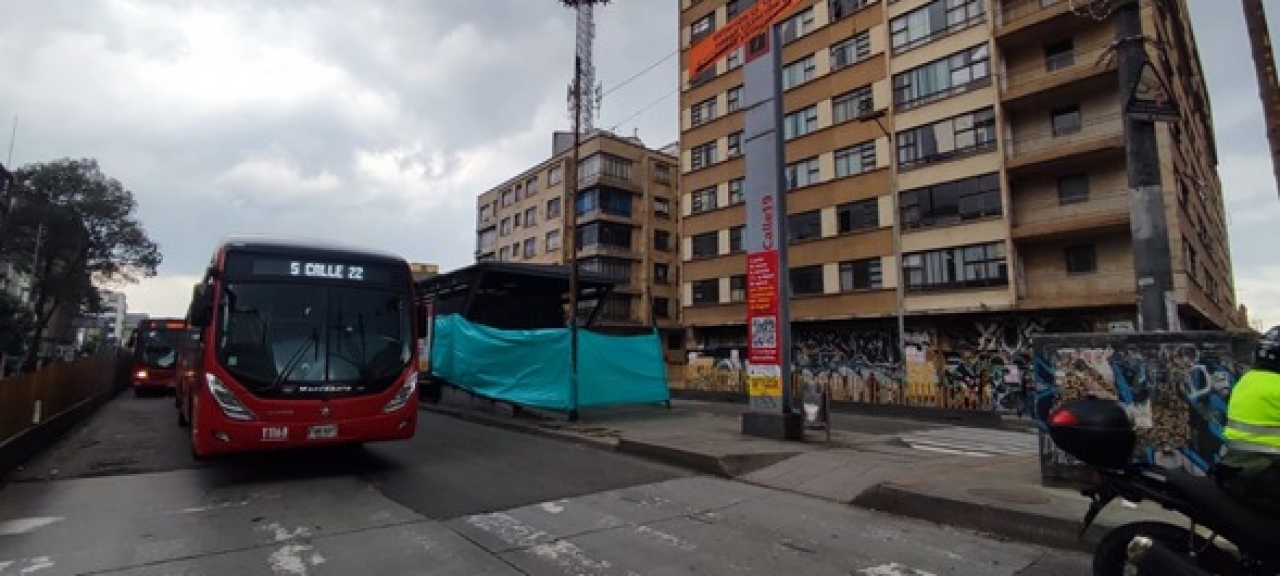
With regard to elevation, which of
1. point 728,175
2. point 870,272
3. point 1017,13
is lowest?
point 870,272

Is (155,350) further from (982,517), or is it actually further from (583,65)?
(982,517)

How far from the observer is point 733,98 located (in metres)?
39.2

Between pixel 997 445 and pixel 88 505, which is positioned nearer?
pixel 88 505

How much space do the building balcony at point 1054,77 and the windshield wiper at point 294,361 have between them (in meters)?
27.1

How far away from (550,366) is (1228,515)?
1203cm

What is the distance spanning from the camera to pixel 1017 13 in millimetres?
27281

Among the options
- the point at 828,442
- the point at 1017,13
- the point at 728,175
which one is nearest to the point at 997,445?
the point at 828,442

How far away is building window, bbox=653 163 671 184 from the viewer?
58250 millimetres

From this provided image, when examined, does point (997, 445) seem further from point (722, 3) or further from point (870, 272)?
Result: point (722, 3)

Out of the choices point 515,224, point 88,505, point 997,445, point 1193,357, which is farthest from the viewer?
point 515,224

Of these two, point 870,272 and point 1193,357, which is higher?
point 870,272

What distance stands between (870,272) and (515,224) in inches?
1622

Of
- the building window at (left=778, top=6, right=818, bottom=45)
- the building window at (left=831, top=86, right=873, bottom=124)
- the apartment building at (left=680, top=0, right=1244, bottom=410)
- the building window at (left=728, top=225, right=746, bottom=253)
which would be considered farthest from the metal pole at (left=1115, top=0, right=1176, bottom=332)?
the building window at (left=728, top=225, right=746, bottom=253)

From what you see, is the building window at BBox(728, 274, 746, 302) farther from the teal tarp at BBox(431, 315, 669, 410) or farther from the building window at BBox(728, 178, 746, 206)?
the teal tarp at BBox(431, 315, 669, 410)
